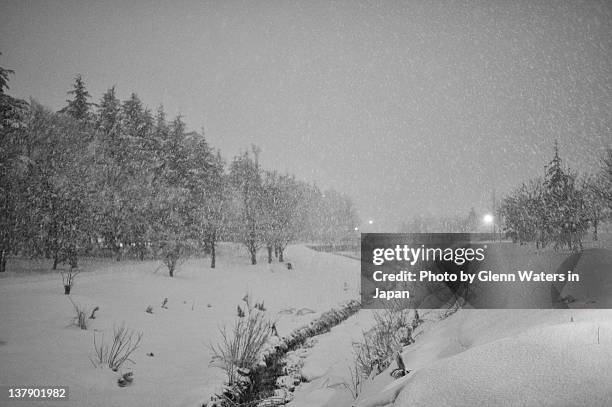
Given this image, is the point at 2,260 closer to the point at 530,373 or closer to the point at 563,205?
the point at 530,373

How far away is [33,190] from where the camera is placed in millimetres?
18766

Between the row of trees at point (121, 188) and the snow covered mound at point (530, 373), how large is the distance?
1839 cm

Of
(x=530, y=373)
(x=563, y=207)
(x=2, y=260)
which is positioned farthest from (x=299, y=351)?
(x=563, y=207)

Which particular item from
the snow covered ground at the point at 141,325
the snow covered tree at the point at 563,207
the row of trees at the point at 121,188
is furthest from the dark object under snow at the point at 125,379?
the snow covered tree at the point at 563,207

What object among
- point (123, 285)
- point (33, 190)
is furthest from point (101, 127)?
point (123, 285)

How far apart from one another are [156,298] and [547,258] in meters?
13.5

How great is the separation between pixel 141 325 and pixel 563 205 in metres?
28.6

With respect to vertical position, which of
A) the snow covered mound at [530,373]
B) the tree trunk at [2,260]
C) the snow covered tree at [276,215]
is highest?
the snow covered tree at [276,215]

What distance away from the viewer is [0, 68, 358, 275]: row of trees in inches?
734

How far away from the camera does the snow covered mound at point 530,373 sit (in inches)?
84.2

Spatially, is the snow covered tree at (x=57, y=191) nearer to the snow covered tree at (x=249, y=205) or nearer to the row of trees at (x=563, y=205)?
the snow covered tree at (x=249, y=205)

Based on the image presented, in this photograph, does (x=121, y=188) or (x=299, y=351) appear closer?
(x=299, y=351)

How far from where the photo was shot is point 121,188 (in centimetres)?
2406

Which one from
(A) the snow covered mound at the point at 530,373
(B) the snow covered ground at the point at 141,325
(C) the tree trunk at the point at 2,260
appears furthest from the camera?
(C) the tree trunk at the point at 2,260
